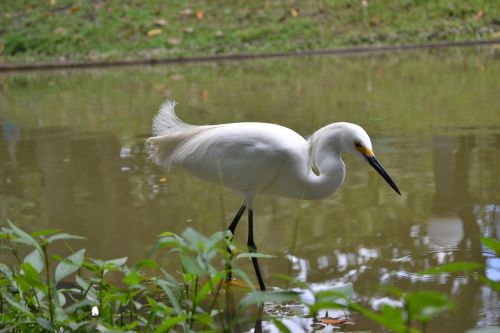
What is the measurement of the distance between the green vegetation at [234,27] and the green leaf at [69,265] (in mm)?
11864

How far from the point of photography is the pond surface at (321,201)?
140 inches

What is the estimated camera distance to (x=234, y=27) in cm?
1448

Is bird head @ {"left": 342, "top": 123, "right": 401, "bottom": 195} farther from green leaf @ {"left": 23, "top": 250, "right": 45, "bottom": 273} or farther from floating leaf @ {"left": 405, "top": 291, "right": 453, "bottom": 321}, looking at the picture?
floating leaf @ {"left": 405, "top": 291, "right": 453, "bottom": 321}

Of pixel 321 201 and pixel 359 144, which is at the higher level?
pixel 359 144

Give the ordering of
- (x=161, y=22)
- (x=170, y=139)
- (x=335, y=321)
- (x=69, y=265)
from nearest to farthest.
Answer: (x=69, y=265), (x=335, y=321), (x=170, y=139), (x=161, y=22)

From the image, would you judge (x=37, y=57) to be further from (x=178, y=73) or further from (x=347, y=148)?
(x=347, y=148)

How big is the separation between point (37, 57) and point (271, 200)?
10.7m

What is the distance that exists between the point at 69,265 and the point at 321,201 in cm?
262

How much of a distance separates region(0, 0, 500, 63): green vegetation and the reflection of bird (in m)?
10.6

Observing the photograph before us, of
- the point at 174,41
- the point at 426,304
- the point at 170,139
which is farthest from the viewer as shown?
the point at 174,41

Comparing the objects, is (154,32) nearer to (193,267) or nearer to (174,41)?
(174,41)

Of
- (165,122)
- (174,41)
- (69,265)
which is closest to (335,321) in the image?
(69,265)

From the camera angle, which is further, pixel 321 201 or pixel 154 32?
pixel 154 32

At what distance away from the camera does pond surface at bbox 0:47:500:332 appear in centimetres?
355
